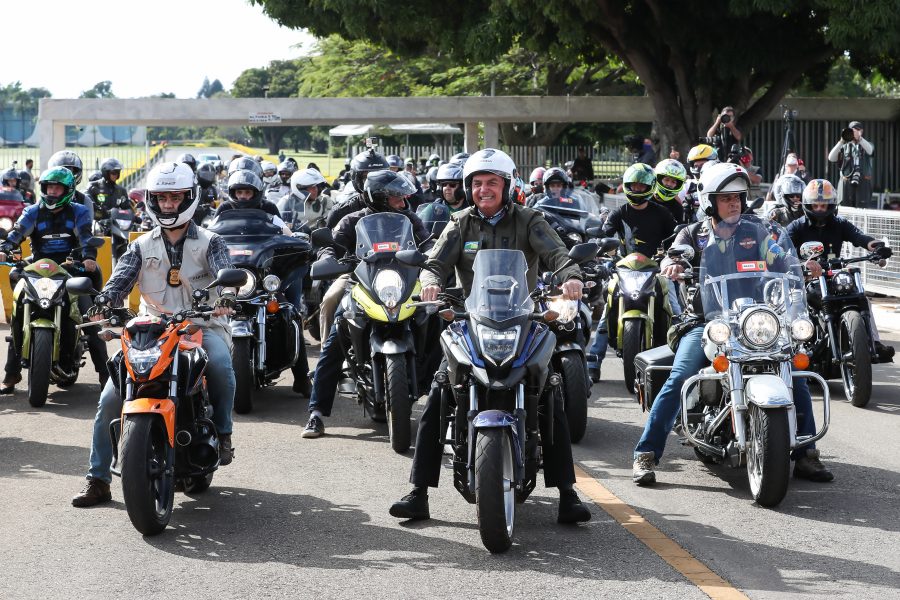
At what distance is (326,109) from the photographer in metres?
36.3

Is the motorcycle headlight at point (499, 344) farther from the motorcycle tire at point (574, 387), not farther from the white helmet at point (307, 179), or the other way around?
the white helmet at point (307, 179)

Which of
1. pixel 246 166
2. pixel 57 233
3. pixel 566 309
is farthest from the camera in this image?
pixel 246 166

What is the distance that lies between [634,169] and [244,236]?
3.36m

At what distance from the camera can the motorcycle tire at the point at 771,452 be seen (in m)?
7.18

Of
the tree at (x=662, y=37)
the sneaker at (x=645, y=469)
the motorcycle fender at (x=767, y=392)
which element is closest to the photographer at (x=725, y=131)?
the tree at (x=662, y=37)

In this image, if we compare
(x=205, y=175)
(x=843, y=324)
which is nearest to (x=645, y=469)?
(x=843, y=324)

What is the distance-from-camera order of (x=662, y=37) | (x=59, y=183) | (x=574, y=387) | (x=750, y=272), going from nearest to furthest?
(x=750, y=272) < (x=574, y=387) < (x=59, y=183) < (x=662, y=37)

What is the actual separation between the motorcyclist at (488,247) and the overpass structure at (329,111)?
28.6m

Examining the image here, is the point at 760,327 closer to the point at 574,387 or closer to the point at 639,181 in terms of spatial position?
the point at 574,387

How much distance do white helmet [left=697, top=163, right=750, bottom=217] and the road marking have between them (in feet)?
5.68

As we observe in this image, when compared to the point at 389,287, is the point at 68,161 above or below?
above

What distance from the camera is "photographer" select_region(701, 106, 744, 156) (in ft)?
72.8

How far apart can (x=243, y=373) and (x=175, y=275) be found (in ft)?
9.53

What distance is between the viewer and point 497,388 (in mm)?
6457
